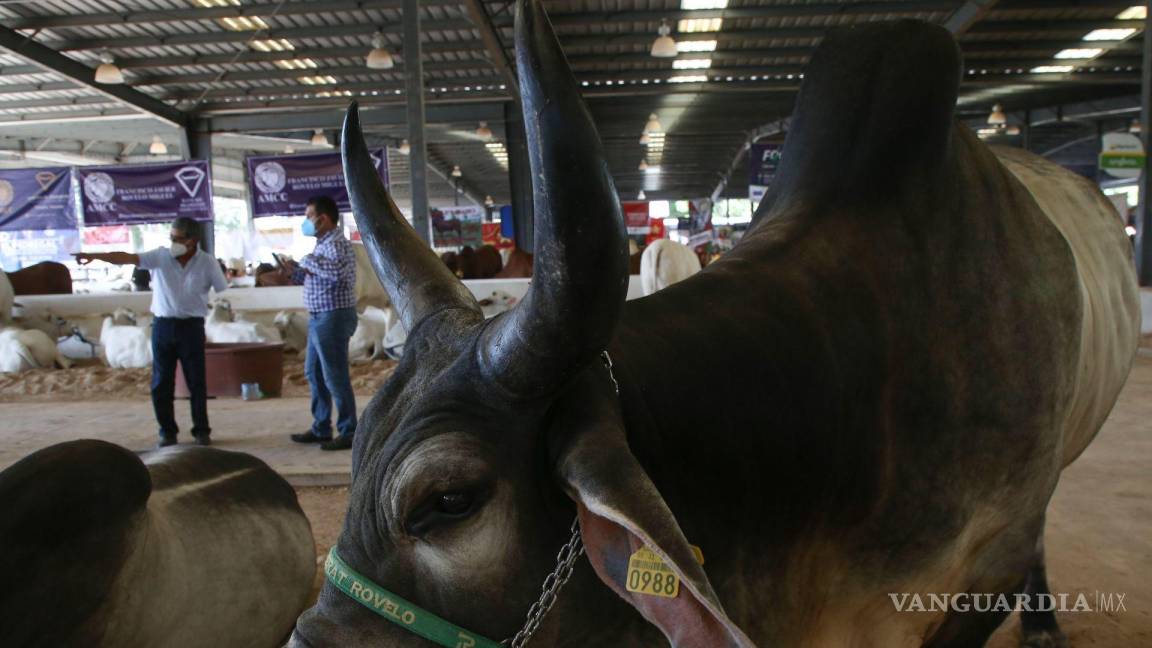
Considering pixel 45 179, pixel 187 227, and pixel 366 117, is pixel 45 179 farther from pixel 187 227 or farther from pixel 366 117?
pixel 187 227

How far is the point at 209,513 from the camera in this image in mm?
3105

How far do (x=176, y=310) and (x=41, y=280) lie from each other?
41.1 ft

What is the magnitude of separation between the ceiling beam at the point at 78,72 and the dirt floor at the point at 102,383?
21.0 feet

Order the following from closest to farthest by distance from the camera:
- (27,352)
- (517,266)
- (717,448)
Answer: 1. (717,448)
2. (27,352)
3. (517,266)

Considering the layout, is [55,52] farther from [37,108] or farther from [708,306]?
[708,306]

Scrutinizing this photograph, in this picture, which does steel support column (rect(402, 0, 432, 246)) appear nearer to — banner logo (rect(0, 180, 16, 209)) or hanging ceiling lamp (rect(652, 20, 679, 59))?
hanging ceiling lamp (rect(652, 20, 679, 59))

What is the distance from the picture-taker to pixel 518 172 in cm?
1975

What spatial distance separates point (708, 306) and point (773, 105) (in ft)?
68.7

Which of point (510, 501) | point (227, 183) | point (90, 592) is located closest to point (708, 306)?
point (510, 501)

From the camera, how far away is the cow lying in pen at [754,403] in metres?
1.26

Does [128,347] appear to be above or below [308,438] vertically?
above

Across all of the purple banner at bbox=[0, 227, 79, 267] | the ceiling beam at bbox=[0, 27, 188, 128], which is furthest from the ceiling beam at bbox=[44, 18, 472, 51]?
the purple banner at bbox=[0, 227, 79, 267]

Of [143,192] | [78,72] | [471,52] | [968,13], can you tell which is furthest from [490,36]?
[78,72]

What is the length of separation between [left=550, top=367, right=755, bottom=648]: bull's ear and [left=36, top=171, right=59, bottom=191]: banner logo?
18.4m
